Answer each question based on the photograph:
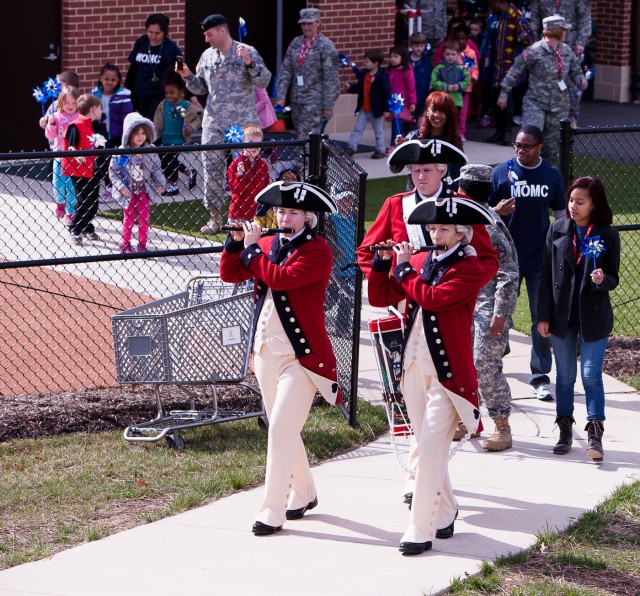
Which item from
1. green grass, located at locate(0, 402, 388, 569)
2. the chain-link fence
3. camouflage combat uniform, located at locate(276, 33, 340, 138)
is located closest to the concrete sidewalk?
green grass, located at locate(0, 402, 388, 569)

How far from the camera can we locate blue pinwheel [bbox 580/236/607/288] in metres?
7.31

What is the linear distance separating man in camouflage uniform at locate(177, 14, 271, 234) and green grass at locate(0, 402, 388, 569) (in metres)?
5.59

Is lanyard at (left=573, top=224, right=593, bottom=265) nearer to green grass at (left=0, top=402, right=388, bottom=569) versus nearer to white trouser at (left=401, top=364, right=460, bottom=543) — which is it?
green grass at (left=0, top=402, right=388, bottom=569)

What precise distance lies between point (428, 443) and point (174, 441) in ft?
6.85

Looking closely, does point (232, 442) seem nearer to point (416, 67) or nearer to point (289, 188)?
point (289, 188)

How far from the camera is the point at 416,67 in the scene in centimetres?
1864

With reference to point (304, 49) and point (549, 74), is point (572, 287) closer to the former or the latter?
point (549, 74)

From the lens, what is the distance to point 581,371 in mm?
7391

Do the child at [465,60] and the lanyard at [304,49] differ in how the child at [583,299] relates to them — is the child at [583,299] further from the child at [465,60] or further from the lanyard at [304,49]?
the child at [465,60]

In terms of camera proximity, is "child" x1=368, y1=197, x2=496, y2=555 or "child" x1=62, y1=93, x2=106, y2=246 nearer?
"child" x1=368, y1=197, x2=496, y2=555

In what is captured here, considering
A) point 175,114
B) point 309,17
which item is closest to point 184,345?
point 175,114

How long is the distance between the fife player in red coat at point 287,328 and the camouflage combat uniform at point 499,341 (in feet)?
4.89

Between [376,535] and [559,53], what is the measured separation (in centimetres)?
1075

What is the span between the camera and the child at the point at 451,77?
18078 millimetres
